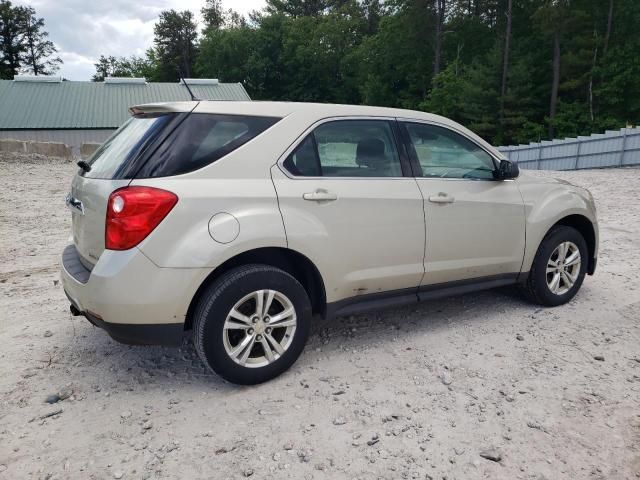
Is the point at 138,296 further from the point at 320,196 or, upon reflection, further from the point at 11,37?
the point at 11,37

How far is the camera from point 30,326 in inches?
158

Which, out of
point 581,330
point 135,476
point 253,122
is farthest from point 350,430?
point 581,330

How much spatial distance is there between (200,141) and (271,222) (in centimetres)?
64

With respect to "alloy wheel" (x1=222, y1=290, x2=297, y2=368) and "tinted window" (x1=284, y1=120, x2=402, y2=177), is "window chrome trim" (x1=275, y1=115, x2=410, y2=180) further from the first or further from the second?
"alloy wheel" (x1=222, y1=290, x2=297, y2=368)

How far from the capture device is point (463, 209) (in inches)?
146

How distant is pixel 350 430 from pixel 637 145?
21.0 metres

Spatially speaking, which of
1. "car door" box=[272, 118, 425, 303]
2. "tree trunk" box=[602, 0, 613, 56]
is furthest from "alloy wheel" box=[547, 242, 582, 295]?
"tree trunk" box=[602, 0, 613, 56]

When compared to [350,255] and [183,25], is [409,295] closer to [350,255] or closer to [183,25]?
[350,255]

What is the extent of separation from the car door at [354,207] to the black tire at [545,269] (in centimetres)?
129

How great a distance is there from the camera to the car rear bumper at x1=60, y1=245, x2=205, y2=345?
2.67m

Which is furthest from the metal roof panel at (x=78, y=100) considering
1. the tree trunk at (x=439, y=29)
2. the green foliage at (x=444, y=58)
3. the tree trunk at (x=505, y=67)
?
the tree trunk at (x=439, y=29)

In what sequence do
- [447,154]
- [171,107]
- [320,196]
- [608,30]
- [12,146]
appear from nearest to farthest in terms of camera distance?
[171,107] → [320,196] → [447,154] → [12,146] → [608,30]

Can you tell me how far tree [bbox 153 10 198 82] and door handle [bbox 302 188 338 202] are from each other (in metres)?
78.7

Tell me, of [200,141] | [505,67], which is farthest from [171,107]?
[505,67]
